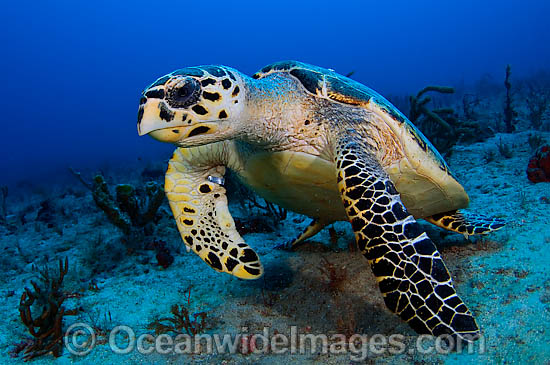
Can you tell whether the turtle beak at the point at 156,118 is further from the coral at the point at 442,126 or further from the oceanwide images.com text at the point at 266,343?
the coral at the point at 442,126

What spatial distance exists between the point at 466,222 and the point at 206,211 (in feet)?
8.62

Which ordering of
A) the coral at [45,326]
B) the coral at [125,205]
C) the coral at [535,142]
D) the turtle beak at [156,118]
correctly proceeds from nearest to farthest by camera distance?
the turtle beak at [156,118], the coral at [45,326], the coral at [125,205], the coral at [535,142]

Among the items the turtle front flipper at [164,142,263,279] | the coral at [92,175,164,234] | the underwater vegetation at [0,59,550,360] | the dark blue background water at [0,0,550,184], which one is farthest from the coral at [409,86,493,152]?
the dark blue background water at [0,0,550,184]

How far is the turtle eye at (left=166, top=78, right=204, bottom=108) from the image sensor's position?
2021 mm

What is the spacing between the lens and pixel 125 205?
4.82 m

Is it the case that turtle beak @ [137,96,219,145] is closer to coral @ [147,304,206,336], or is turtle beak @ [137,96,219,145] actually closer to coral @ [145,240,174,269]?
coral @ [147,304,206,336]

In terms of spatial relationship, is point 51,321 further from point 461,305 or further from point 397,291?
point 461,305

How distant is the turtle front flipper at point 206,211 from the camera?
283cm

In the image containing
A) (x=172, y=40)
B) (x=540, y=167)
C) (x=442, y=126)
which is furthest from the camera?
(x=172, y=40)

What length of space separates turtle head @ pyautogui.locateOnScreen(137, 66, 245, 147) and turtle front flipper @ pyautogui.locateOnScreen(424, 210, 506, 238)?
2.51 metres

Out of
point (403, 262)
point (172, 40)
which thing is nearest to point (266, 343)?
point (403, 262)

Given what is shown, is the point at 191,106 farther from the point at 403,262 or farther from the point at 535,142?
the point at 535,142

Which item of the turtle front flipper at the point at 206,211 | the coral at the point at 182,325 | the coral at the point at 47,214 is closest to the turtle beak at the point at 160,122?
the turtle front flipper at the point at 206,211

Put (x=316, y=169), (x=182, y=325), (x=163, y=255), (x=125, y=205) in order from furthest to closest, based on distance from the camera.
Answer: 1. (x=125, y=205)
2. (x=163, y=255)
3. (x=316, y=169)
4. (x=182, y=325)
